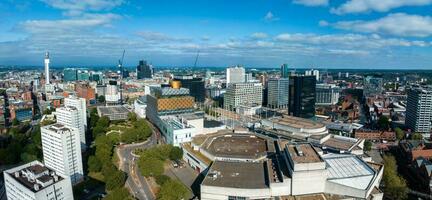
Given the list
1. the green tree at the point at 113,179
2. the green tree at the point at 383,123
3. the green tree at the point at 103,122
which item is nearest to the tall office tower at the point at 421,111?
the green tree at the point at 383,123

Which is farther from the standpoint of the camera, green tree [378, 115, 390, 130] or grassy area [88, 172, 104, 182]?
green tree [378, 115, 390, 130]

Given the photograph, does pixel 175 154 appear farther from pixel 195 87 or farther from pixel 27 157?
pixel 195 87

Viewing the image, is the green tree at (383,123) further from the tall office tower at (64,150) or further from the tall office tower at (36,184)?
the tall office tower at (36,184)

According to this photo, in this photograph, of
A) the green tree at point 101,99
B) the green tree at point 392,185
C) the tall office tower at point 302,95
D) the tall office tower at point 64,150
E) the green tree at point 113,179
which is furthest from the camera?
the green tree at point 101,99

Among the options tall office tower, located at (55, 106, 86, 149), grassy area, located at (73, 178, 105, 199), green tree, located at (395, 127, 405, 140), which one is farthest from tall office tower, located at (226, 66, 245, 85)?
grassy area, located at (73, 178, 105, 199)

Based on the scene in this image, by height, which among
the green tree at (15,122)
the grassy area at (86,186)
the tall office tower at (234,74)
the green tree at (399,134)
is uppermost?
the tall office tower at (234,74)

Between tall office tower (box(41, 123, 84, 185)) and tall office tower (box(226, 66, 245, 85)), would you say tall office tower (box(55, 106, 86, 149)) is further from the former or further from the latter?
tall office tower (box(226, 66, 245, 85))

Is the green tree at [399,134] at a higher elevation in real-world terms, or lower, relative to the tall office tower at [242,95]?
lower
